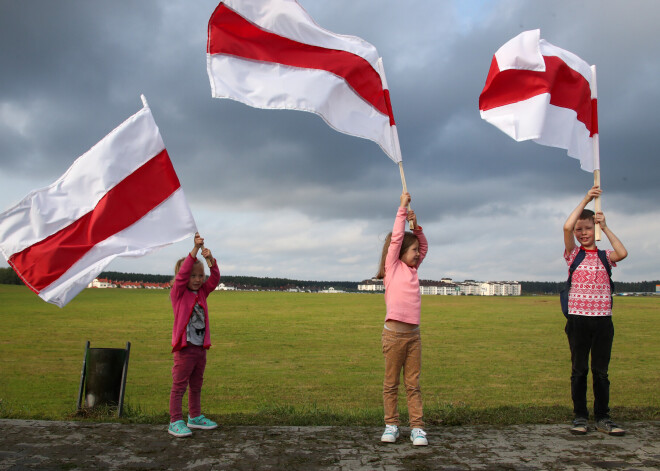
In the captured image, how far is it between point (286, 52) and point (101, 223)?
2522 millimetres

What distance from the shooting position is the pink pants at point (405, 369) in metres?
4.84

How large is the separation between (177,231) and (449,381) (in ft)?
31.8

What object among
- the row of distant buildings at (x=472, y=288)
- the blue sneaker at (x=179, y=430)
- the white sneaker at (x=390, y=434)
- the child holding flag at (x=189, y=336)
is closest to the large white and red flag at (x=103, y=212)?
the child holding flag at (x=189, y=336)

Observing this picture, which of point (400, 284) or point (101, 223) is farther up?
point (101, 223)

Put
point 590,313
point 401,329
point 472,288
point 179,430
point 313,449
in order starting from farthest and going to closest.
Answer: point 472,288, point 590,313, point 179,430, point 401,329, point 313,449

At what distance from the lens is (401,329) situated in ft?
16.1

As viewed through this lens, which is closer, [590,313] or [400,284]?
[400,284]

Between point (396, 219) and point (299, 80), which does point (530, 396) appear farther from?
point (299, 80)

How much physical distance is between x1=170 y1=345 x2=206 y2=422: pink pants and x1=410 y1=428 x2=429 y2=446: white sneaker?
2069 millimetres

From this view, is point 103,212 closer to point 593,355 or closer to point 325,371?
point 593,355

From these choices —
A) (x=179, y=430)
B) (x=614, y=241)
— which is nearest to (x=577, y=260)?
(x=614, y=241)

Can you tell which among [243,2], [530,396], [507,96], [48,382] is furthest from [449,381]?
[243,2]

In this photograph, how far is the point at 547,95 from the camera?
582 centimetres

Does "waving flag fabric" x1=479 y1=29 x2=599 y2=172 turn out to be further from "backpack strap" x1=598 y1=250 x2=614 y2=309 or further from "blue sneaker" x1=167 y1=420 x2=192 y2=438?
"blue sneaker" x1=167 y1=420 x2=192 y2=438
